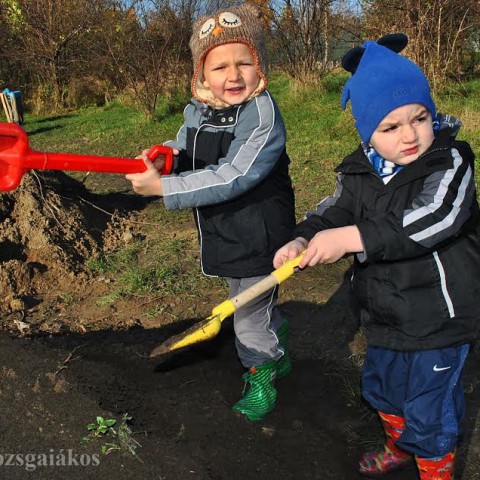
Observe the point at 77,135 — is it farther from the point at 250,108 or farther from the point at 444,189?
the point at 444,189

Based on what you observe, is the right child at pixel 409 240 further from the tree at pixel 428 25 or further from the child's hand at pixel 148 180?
the tree at pixel 428 25

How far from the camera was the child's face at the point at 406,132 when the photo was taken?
152 centimetres

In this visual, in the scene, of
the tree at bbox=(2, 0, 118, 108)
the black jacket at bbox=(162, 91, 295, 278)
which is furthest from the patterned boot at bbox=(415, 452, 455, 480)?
the tree at bbox=(2, 0, 118, 108)

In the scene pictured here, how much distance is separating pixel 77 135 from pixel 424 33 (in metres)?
5.91

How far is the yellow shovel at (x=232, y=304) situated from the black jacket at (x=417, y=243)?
187mm

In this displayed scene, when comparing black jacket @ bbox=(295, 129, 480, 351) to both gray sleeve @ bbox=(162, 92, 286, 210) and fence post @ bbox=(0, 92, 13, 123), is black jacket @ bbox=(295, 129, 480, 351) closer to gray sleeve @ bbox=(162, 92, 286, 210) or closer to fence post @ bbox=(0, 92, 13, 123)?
gray sleeve @ bbox=(162, 92, 286, 210)

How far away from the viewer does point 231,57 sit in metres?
1.93

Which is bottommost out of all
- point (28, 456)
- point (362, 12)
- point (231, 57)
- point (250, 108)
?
point (28, 456)

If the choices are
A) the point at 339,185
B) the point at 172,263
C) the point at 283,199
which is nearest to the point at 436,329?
the point at 339,185

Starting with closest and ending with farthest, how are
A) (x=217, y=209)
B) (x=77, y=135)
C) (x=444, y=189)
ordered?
1. (x=444, y=189)
2. (x=217, y=209)
3. (x=77, y=135)

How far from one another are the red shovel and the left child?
0.14 m

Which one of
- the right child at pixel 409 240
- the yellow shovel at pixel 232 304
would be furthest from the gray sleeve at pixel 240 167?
the yellow shovel at pixel 232 304

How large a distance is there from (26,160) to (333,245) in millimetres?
988

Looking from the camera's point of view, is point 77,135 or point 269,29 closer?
point 77,135
